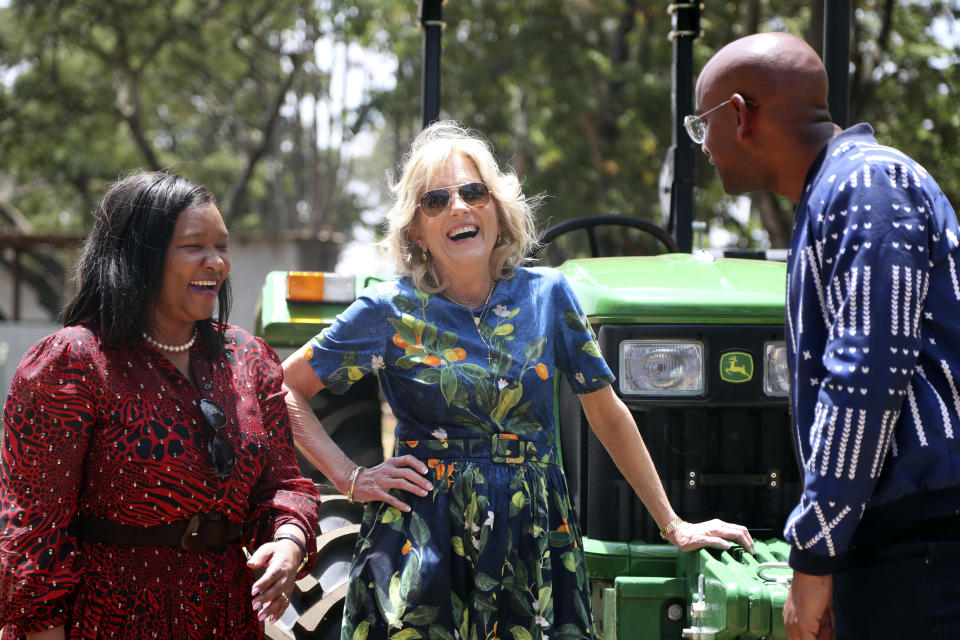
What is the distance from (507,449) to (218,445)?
66 centimetres

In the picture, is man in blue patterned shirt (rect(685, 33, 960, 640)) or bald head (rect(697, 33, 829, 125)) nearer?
man in blue patterned shirt (rect(685, 33, 960, 640))

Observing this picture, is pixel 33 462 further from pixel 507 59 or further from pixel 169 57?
pixel 169 57

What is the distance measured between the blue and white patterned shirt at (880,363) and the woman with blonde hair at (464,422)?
790 millimetres

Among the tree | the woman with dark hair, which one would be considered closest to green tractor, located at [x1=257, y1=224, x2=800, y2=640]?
the woman with dark hair

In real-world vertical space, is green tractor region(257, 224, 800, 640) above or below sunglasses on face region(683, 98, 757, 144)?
below

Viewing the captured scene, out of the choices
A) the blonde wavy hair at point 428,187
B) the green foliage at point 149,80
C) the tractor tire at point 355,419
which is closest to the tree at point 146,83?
the green foliage at point 149,80

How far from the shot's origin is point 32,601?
2084 mm

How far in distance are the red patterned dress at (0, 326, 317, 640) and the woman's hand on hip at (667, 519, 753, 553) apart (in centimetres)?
108

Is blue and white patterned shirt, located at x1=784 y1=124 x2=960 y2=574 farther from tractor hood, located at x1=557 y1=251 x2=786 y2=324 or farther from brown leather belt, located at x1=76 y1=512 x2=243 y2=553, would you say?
tractor hood, located at x1=557 y1=251 x2=786 y2=324

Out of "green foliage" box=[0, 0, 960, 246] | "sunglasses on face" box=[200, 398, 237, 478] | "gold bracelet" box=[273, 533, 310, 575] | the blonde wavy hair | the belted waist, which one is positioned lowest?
"gold bracelet" box=[273, 533, 310, 575]

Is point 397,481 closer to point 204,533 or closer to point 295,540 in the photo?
point 295,540

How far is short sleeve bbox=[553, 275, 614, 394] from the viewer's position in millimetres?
2660

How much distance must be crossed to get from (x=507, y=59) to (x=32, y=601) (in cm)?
1666

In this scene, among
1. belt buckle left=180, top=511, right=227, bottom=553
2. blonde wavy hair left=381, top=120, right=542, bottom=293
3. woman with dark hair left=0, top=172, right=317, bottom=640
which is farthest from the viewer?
blonde wavy hair left=381, top=120, right=542, bottom=293
